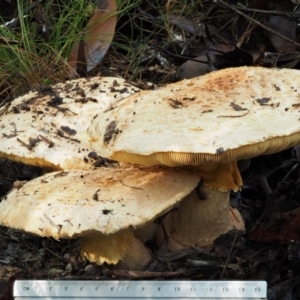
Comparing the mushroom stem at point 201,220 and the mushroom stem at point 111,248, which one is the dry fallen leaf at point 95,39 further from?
the mushroom stem at point 111,248

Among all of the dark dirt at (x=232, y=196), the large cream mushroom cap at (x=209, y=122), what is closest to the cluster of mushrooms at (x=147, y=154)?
the large cream mushroom cap at (x=209, y=122)

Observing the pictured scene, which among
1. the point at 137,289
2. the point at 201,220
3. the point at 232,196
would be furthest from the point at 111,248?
the point at 232,196

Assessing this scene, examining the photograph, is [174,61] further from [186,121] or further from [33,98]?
[186,121]

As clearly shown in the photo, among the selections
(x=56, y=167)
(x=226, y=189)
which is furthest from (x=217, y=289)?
(x=56, y=167)

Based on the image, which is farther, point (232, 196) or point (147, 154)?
point (232, 196)

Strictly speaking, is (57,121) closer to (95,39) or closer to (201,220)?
(201,220)

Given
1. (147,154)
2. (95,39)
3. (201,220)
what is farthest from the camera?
(95,39)

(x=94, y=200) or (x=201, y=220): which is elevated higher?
(x=94, y=200)

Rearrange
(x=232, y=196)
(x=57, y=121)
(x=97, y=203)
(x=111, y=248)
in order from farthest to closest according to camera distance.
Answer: (x=232, y=196)
(x=57, y=121)
(x=111, y=248)
(x=97, y=203)
